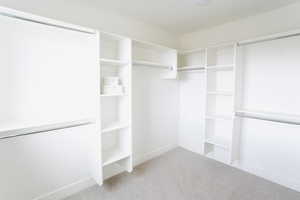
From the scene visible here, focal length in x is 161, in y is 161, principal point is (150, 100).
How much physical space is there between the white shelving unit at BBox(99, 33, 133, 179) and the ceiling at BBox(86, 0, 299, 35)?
44 cm

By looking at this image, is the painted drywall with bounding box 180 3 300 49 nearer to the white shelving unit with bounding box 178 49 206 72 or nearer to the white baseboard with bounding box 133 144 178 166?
the white shelving unit with bounding box 178 49 206 72

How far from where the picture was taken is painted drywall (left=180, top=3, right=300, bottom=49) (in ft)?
6.77

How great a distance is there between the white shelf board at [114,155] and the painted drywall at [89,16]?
5.52ft

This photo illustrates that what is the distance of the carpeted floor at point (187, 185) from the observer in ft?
6.47

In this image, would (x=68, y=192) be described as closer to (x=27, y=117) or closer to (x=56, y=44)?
(x=27, y=117)

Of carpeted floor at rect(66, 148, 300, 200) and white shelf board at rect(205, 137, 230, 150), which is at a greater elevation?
white shelf board at rect(205, 137, 230, 150)

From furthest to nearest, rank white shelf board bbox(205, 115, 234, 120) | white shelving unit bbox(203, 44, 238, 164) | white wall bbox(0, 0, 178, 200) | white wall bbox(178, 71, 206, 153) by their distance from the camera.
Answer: white wall bbox(178, 71, 206, 153)
white shelving unit bbox(203, 44, 238, 164)
white shelf board bbox(205, 115, 234, 120)
white wall bbox(0, 0, 178, 200)

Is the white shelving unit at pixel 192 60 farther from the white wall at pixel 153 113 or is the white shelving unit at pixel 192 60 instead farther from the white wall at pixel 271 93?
the white wall at pixel 271 93

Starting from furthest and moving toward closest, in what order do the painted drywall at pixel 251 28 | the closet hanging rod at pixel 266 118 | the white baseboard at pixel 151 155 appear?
the white baseboard at pixel 151 155
the painted drywall at pixel 251 28
the closet hanging rod at pixel 266 118

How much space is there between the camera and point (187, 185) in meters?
2.18

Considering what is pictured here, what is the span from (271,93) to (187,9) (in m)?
1.63

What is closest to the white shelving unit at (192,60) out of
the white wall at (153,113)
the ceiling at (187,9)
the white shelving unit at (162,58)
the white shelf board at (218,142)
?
the white shelving unit at (162,58)

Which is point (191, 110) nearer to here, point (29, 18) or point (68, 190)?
point (68, 190)

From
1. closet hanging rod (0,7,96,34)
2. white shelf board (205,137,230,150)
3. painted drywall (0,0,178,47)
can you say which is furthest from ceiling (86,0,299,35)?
white shelf board (205,137,230,150)
